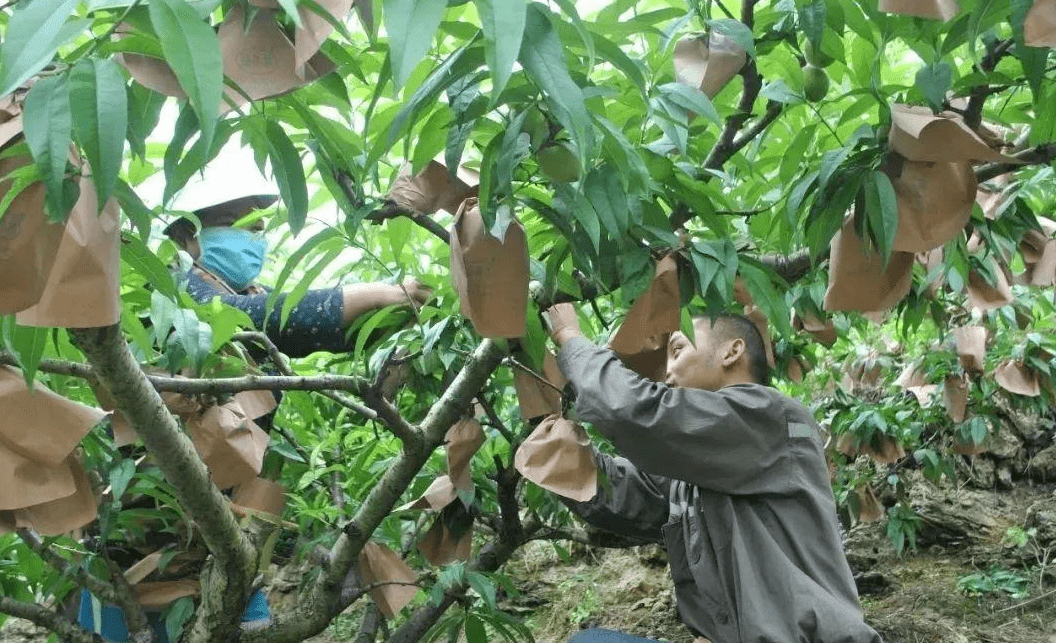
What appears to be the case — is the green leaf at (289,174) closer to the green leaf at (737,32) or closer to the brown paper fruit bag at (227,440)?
the green leaf at (737,32)

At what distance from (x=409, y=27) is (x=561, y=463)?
48.0 inches

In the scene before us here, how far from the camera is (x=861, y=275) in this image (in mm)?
1505

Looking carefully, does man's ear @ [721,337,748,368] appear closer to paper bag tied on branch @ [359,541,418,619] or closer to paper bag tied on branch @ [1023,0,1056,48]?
paper bag tied on branch @ [359,541,418,619]

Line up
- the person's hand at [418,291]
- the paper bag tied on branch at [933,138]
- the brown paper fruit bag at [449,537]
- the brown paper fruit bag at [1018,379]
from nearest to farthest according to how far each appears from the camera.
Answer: the paper bag tied on branch at [933,138], the person's hand at [418,291], the brown paper fruit bag at [449,537], the brown paper fruit bag at [1018,379]

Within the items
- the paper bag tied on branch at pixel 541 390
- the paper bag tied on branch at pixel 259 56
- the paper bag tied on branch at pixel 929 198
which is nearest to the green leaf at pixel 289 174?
the paper bag tied on branch at pixel 259 56

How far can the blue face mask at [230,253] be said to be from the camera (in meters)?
2.41

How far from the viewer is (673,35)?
137cm

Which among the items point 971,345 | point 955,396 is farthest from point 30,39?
point 955,396

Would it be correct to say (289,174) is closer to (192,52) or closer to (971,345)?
(192,52)

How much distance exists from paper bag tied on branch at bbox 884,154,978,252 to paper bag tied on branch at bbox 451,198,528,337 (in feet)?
1.56

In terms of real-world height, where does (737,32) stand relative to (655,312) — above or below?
above

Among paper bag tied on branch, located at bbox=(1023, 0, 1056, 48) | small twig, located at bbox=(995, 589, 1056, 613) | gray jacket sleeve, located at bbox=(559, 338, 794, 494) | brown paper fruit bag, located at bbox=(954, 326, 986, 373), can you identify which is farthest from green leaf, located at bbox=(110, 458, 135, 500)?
small twig, located at bbox=(995, 589, 1056, 613)

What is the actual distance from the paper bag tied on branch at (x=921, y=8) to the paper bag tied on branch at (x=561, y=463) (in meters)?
0.93

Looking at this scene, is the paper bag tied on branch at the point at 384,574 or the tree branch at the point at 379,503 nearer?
the tree branch at the point at 379,503
